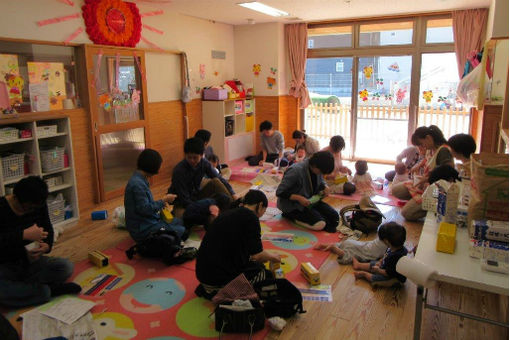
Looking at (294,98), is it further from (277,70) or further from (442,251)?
(442,251)

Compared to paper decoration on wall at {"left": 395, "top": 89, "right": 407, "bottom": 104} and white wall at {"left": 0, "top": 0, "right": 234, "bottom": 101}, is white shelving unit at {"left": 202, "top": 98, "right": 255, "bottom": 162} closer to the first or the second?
white wall at {"left": 0, "top": 0, "right": 234, "bottom": 101}

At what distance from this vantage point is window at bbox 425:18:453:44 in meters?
6.21

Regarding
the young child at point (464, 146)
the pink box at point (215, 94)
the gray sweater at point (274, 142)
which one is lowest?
the gray sweater at point (274, 142)

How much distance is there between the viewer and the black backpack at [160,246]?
332 cm

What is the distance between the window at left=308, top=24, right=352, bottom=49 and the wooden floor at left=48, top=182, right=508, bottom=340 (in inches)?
192

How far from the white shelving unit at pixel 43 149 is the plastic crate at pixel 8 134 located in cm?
3

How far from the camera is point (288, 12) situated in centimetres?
606

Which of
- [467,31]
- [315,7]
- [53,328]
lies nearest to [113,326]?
[53,328]

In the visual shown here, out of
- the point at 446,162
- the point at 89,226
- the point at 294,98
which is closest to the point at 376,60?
the point at 294,98

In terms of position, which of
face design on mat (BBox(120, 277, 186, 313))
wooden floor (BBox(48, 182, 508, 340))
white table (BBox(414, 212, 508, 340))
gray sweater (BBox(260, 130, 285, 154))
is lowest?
wooden floor (BBox(48, 182, 508, 340))

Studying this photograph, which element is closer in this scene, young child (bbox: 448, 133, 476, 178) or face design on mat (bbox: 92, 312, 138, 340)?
face design on mat (bbox: 92, 312, 138, 340)

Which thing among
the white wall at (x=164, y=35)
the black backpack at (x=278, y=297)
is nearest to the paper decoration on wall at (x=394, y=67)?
the white wall at (x=164, y=35)

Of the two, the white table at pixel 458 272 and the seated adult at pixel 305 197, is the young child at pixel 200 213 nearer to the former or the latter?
the seated adult at pixel 305 197

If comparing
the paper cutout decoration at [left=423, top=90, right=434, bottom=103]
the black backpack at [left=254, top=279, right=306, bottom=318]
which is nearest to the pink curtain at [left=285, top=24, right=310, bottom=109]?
the paper cutout decoration at [left=423, top=90, right=434, bottom=103]
